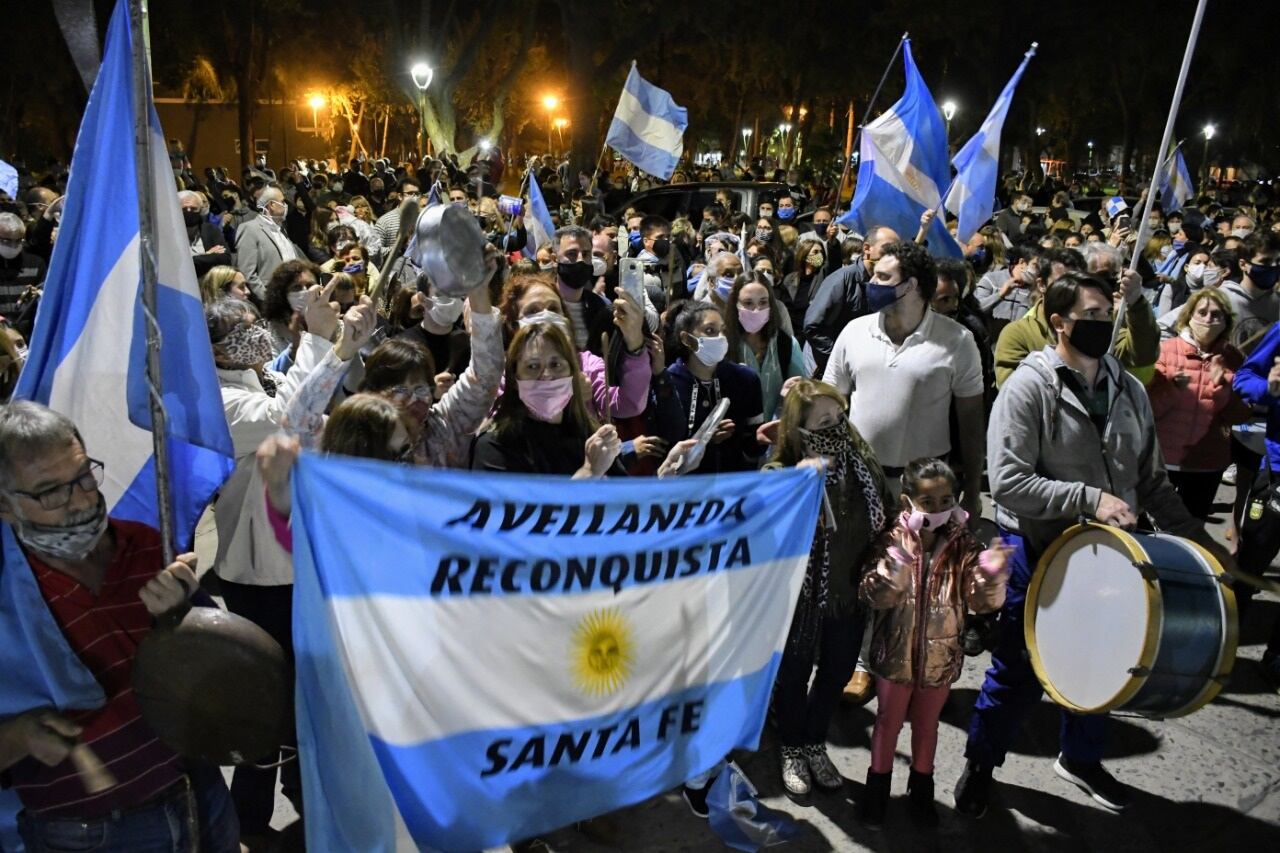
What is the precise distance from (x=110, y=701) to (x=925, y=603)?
9.31ft

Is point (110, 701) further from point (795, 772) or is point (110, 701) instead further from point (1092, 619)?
point (1092, 619)

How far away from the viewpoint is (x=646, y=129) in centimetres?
1266

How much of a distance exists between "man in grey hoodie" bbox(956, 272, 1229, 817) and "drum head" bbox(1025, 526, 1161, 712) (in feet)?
0.81

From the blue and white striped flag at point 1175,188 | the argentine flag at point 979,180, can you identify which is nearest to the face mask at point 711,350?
the argentine flag at point 979,180

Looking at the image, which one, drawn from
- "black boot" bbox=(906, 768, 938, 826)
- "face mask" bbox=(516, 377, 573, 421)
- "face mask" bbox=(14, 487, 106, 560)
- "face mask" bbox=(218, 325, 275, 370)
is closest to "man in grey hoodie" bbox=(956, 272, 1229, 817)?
"black boot" bbox=(906, 768, 938, 826)

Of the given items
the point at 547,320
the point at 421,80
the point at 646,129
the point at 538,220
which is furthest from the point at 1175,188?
the point at 421,80

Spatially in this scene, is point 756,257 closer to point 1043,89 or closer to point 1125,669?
point 1125,669

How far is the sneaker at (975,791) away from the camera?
180 inches

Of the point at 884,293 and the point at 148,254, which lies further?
the point at 884,293

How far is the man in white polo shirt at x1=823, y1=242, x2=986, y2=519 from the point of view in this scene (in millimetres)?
5445

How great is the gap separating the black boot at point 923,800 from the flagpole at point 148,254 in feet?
9.85

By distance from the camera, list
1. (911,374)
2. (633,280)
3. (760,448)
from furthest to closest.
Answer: (633,280) < (760,448) < (911,374)

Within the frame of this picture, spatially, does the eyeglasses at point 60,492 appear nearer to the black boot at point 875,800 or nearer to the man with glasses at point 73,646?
the man with glasses at point 73,646

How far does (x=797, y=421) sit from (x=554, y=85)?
2124 inches
